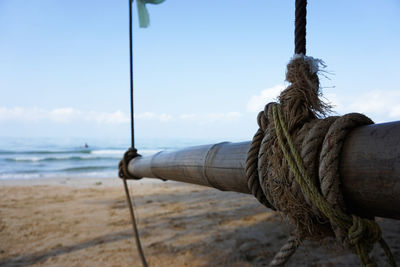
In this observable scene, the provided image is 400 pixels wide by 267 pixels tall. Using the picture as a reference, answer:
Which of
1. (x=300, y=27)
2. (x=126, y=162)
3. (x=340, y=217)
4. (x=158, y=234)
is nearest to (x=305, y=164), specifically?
(x=340, y=217)

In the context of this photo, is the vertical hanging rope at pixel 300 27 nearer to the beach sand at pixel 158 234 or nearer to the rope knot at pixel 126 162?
the rope knot at pixel 126 162

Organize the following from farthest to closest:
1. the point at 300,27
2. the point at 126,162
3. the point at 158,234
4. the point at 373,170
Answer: the point at 158,234, the point at 126,162, the point at 300,27, the point at 373,170

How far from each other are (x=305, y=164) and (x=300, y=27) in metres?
0.46

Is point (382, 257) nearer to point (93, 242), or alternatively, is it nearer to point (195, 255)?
point (195, 255)

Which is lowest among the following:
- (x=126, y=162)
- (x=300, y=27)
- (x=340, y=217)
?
(x=126, y=162)

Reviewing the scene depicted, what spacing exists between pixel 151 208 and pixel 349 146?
4432 mm

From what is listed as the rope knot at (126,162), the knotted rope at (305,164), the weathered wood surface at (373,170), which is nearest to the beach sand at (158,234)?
the rope knot at (126,162)

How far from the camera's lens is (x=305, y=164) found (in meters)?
0.53

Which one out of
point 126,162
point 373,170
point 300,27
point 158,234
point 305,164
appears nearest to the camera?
point 373,170

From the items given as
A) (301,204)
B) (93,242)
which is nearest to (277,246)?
(93,242)

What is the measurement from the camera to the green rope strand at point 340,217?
1.58 ft

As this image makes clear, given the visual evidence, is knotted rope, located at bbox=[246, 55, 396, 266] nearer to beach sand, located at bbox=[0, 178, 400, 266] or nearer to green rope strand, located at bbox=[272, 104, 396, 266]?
green rope strand, located at bbox=[272, 104, 396, 266]

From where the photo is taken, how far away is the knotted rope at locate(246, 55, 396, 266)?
0.48 metres

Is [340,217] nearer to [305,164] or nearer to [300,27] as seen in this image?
[305,164]
